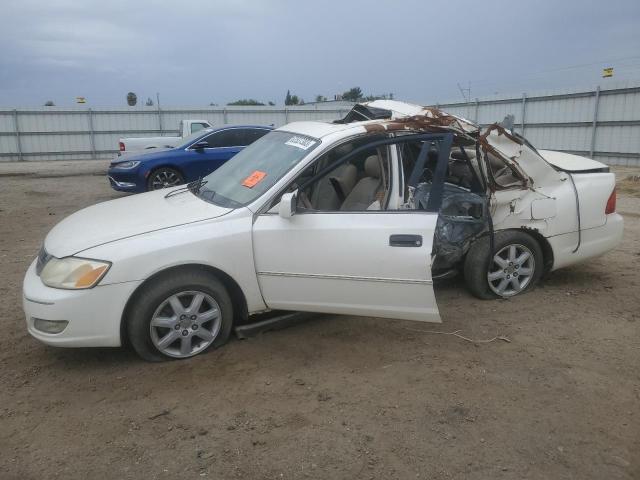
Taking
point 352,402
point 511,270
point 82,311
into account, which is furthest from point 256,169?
point 511,270

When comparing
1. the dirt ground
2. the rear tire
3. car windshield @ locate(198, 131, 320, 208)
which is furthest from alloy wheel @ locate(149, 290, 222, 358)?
the rear tire

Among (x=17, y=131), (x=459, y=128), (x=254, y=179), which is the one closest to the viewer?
(x=254, y=179)

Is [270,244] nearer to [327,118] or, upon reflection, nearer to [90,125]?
[327,118]

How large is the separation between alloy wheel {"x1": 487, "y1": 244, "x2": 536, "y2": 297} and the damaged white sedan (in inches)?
5.1

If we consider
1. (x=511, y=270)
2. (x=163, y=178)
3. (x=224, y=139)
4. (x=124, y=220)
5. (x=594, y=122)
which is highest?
(x=594, y=122)

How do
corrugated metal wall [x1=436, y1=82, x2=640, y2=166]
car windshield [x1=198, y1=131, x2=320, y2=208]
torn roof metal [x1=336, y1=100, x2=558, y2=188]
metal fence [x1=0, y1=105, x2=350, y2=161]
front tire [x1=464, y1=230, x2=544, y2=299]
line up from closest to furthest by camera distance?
car windshield [x1=198, y1=131, x2=320, y2=208] < torn roof metal [x1=336, y1=100, x2=558, y2=188] < front tire [x1=464, y1=230, x2=544, y2=299] < corrugated metal wall [x1=436, y1=82, x2=640, y2=166] < metal fence [x1=0, y1=105, x2=350, y2=161]

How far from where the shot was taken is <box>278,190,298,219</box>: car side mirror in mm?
3512

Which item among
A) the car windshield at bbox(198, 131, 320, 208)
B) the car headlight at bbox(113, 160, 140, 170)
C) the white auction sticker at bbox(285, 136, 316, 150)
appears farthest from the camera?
the car headlight at bbox(113, 160, 140, 170)

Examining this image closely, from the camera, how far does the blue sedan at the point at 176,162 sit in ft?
35.8

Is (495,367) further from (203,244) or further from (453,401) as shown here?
(203,244)

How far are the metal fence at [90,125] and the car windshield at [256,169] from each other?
20105 millimetres

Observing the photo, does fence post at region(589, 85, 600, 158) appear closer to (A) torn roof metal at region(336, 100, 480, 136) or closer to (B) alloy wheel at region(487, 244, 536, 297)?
(B) alloy wheel at region(487, 244, 536, 297)

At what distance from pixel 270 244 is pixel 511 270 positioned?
95.9 inches

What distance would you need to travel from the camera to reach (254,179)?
4062 millimetres
